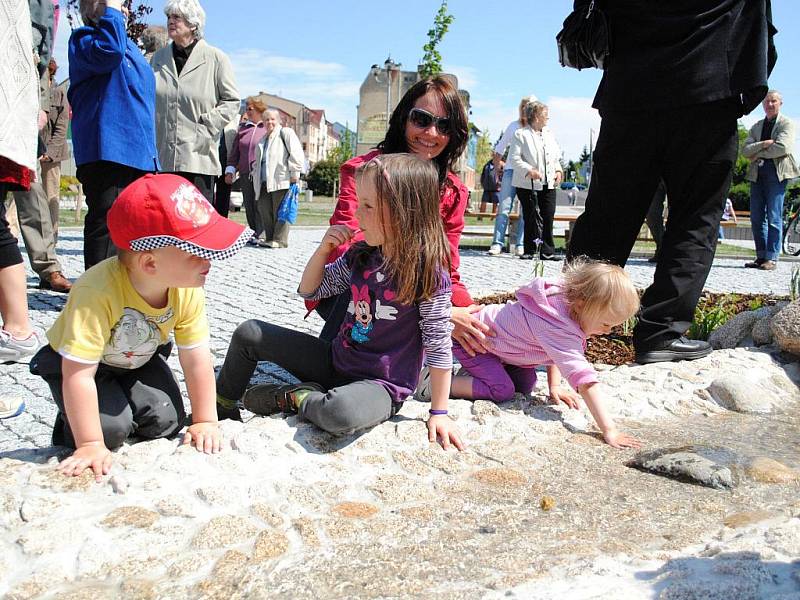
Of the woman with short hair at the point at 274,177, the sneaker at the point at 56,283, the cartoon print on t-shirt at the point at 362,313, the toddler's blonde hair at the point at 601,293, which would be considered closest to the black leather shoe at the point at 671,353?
the toddler's blonde hair at the point at 601,293

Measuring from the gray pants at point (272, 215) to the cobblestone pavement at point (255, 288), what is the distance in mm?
289

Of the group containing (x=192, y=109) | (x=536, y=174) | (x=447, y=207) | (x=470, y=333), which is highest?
(x=192, y=109)

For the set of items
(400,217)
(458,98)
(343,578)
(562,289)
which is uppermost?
(458,98)

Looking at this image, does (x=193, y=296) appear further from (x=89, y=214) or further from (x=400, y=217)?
(x=89, y=214)

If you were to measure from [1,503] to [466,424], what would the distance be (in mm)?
1647

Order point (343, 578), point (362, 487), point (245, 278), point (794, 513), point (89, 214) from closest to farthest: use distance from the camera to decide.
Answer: point (343, 578)
point (794, 513)
point (362, 487)
point (89, 214)
point (245, 278)

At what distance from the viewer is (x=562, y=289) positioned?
3.45 m

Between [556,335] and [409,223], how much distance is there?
0.82m

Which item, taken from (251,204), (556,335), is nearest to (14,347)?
(556,335)

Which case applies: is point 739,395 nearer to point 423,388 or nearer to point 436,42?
point 423,388

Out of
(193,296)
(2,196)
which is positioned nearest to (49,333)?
(193,296)

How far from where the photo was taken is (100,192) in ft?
16.9

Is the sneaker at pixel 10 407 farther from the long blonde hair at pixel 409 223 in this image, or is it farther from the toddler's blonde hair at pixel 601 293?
the toddler's blonde hair at pixel 601 293

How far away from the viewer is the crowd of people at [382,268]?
260cm
